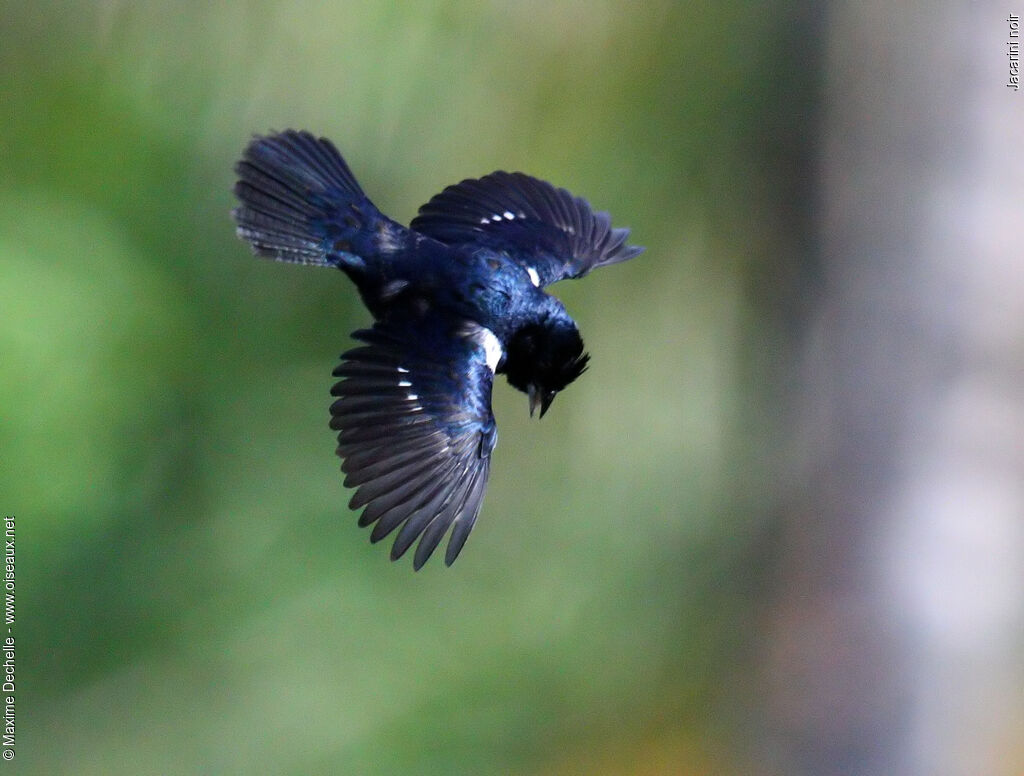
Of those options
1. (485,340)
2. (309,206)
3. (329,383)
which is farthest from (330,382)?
(485,340)

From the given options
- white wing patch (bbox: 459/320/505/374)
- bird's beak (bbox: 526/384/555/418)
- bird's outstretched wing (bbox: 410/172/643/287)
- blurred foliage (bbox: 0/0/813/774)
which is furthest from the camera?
blurred foliage (bbox: 0/0/813/774)

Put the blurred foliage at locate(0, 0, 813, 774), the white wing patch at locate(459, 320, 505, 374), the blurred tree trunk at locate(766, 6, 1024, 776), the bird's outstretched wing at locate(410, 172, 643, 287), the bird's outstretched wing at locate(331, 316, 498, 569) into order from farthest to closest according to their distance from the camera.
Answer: the blurred foliage at locate(0, 0, 813, 774)
the blurred tree trunk at locate(766, 6, 1024, 776)
the bird's outstretched wing at locate(410, 172, 643, 287)
the white wing patch at locate(459, 320, 505, 374)
the bird's outstretched wing at locate(331, 316, 498, 569)

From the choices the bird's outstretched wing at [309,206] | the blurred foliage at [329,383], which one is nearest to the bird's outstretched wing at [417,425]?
the bird's outstretched wing at [309,206]

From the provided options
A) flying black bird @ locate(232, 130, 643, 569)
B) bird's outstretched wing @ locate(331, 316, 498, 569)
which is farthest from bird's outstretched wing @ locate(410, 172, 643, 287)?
bird's outstretched wing @ locate(331, 316, 498, 569)

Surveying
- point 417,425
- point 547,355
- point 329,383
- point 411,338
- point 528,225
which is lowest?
point 417,425

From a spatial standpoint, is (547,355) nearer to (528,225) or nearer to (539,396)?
(539,396)

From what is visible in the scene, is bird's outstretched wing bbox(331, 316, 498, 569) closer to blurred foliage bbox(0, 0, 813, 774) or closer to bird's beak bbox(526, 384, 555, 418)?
bird's beak bbox(526, 384, 555, 418)

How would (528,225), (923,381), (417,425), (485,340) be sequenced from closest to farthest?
1. (417,425)
2. (485,340)
3. (528,225)
4. (923,381)

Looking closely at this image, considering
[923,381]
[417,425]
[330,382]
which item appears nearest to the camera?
[417,425]
